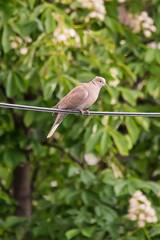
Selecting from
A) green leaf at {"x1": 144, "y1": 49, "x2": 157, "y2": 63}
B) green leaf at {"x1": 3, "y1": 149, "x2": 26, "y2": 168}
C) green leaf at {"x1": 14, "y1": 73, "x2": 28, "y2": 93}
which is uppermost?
green leaf at {"x1": 14, "y1": 73, "x2": 28, "y2": 93}

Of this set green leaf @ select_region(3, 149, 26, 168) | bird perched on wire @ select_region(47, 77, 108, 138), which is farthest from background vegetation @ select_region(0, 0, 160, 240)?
bird perched on wire @ select_region(47, 77, 108, 138)

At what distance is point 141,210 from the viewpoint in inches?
161

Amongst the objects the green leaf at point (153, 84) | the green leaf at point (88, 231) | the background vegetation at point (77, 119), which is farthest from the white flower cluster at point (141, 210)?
the green leaf at point (153, 84)

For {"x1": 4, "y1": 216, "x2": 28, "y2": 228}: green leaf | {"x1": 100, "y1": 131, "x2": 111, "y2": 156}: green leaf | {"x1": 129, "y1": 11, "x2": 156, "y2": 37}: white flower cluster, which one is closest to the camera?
{"x1": 100, "y1": 131, "x2": 111, "y2": 156}: green leaf

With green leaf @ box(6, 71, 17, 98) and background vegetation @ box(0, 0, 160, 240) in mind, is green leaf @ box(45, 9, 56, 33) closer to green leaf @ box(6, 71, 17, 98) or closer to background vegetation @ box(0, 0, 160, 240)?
background vegetation @ box(0, 0, 160, 240)

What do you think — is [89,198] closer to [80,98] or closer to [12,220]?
[12,220]

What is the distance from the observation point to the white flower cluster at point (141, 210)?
4.07m

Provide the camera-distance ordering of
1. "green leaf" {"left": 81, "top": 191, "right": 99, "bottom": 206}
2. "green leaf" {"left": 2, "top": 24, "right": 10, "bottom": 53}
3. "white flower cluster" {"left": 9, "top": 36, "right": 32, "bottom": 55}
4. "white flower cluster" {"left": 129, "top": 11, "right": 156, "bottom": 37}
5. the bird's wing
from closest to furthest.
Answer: the bird's wing
"green leaf" {"left": 2, "top": 24, "right": 10, "bottom": 53}
"white flower cluster" {"left": 9, "top": 36, "right": 32, "bottom": 55}
"green leaf" {"left": 81, "top": 191, "right": 99, "bottom": 206}
"white flower cluster" {"left": 129, "top": 11, "right": 156, "bottom": 37}

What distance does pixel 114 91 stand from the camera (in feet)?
13.3

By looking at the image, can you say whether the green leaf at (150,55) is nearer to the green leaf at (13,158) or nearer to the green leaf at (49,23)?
the green leaf at (49,23)

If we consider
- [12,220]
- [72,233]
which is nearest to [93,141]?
[72,233]

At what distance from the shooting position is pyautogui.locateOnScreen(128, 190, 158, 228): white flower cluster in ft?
13.4

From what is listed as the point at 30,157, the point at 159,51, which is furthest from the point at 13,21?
the point at 30,157

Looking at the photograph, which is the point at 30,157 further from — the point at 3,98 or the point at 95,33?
the point at 95,33
